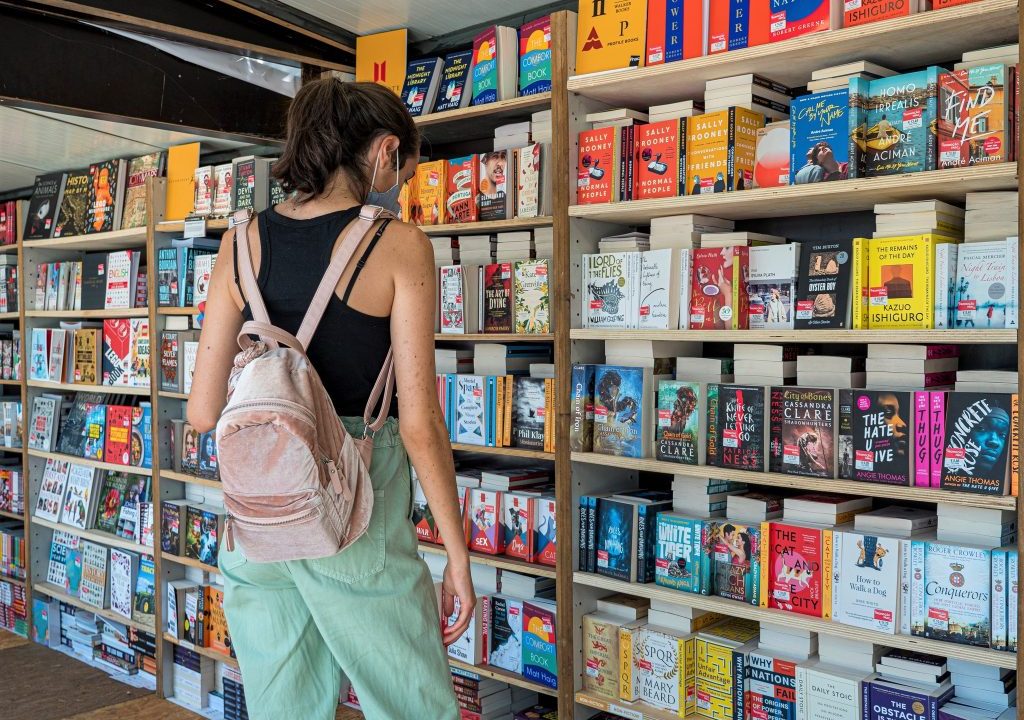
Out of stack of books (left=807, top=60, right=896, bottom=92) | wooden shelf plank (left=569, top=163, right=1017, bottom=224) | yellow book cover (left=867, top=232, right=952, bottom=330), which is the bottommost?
yellow book cover (left=867, top=232, right=952, bottom=330)

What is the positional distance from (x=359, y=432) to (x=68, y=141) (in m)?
3.76

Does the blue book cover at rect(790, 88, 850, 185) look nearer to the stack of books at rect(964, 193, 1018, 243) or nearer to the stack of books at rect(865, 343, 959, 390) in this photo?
the stack of books at rect(964, 193, 1018, 243)

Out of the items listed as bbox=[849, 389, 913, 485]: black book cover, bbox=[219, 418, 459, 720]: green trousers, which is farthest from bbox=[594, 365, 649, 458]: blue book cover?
bbox=[219, 418, 459, 720]: green trousers

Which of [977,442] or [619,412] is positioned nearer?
[977,442]

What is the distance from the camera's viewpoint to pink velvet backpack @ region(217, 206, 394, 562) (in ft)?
4.45

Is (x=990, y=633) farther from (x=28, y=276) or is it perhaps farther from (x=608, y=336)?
(x=28, y=276)

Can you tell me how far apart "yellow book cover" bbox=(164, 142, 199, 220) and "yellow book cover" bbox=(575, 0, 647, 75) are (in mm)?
2135

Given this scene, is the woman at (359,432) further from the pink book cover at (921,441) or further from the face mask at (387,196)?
the pink book cover at (921,441)

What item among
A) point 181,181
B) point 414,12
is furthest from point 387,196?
point 181,181

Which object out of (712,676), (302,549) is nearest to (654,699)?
(712,676)

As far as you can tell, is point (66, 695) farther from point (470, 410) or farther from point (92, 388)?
point (470, 410)

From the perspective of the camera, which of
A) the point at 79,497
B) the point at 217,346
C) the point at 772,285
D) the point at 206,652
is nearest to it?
the point at 217,346

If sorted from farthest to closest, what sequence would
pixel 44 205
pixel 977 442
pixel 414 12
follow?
pixel 44 205, pixel 414 12, pixel 977 442

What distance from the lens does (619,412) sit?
2.73 meters
